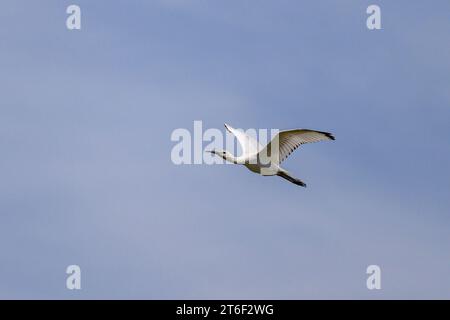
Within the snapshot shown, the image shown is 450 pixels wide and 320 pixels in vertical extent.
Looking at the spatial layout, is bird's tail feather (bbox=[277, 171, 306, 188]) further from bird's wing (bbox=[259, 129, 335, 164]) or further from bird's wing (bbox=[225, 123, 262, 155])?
bird's wing (bbox=[225, 123, 262, 155])

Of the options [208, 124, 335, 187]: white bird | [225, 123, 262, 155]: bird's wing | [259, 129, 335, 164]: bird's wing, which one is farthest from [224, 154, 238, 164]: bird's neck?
[259, 129, 335, 164]: bird's wing

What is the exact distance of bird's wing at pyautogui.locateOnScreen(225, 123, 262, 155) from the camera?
68694 mm

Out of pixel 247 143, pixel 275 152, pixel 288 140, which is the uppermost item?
pixel 247 143

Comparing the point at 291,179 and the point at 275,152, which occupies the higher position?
the point at 275,152

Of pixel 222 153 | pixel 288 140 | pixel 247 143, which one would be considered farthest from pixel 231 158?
pixel 288 140

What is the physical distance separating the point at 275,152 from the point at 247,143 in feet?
15.5

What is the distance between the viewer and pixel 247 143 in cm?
6969

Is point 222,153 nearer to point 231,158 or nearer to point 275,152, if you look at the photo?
point 231,158

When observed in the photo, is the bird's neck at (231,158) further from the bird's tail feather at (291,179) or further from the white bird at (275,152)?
the bird's tail feather at (291,179)
